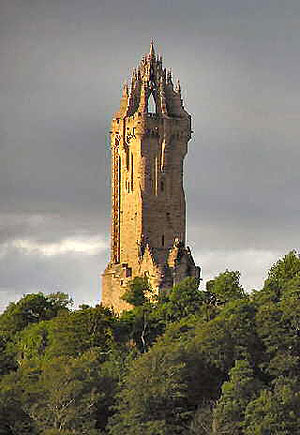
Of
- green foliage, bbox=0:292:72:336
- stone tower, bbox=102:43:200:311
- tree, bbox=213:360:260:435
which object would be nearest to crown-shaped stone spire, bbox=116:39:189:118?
stone tower, bbox=102:43:200:311

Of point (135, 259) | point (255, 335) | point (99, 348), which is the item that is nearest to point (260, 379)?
point (255, 335)

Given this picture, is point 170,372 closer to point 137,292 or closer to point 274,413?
point 274,413

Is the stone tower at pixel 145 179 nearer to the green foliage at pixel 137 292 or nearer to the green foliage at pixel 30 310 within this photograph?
the green foliage at pixel 137 292

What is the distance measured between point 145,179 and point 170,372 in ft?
152

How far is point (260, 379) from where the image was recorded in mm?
113062

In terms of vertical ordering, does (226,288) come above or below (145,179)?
below

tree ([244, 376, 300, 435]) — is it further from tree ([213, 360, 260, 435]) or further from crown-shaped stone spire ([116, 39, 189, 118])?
crown-shaped stone spire ([116, 39, 189, 118])

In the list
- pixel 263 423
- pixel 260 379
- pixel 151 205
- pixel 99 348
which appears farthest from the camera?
pixel 151 205

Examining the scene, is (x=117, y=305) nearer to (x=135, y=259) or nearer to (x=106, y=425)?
(x=135, y=259)

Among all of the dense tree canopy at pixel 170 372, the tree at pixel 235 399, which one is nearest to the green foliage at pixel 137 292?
the dense tree canopy at pixel 170 372

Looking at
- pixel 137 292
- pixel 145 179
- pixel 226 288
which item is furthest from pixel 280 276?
pixel 145 179

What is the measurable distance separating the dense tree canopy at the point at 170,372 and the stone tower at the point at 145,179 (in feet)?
88.8

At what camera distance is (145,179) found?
15562cm

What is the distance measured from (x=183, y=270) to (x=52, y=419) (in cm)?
3705
